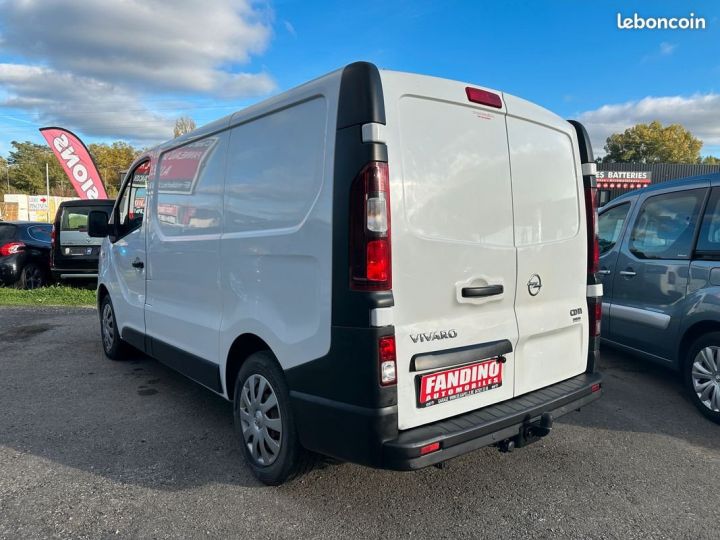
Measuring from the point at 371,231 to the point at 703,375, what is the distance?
3.34 metres

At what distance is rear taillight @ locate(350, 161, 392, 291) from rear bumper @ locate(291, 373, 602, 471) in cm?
60

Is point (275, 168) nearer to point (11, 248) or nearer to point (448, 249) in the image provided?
point (448, 249)

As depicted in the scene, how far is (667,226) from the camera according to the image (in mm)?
4621

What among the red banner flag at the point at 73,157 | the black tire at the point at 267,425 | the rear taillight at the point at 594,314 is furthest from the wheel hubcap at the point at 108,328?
the red banner flag at the point at 73,157

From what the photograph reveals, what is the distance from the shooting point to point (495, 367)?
278cm

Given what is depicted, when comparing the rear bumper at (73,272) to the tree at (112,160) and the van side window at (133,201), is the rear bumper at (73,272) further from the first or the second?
the tree at (112,160)

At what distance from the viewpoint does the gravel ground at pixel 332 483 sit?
2.64 m

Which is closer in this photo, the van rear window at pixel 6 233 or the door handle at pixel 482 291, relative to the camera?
the door handle at pixel 482 291

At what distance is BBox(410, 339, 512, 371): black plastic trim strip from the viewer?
245 cm

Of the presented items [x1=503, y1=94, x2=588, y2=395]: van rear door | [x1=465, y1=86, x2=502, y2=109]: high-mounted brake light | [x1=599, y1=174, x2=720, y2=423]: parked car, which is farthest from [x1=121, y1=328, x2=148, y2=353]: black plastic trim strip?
[x1=599, y1=174, x2=720, y2=423]: parked car

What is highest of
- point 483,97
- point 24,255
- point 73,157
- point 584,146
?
point 73,157

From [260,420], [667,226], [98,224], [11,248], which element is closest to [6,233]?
[11,248]

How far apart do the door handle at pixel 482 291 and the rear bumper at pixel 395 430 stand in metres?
0.61

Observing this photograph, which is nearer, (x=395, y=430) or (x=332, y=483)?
(x=395, y=430)
